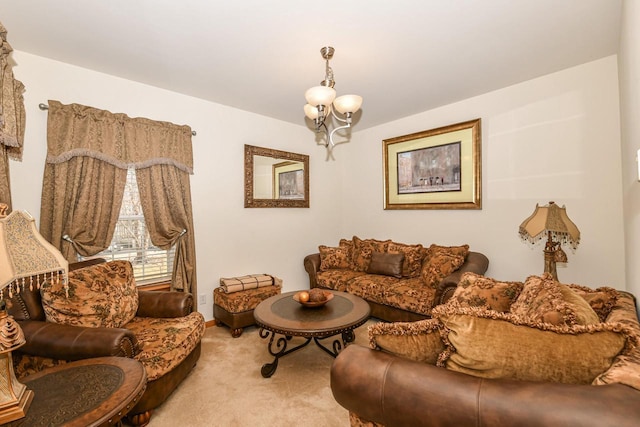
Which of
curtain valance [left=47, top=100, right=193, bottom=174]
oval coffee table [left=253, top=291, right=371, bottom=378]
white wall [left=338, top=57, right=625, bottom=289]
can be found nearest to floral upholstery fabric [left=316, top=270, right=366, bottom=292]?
oval coffee table [left=253, top=291, right=371, bottom=378]

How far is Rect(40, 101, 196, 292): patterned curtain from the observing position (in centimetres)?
261

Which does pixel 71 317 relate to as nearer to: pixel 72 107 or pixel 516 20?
pixel 72 107

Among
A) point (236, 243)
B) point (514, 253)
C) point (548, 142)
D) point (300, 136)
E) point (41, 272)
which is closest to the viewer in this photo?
point (41, 272)

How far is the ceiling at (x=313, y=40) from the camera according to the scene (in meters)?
1.98

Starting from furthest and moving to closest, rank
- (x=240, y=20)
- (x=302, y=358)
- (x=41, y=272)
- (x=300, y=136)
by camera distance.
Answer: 1. (x=300, y=136)
2. (x=302, y=358)
3. (x=240, y=20)
4. (x=41, y=272)

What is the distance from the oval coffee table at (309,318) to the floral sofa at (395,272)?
72 centimetres

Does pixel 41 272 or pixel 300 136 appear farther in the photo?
pixel 300 136

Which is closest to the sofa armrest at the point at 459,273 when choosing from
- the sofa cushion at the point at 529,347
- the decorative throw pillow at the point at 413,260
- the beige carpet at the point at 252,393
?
the decorative throw pillow at the point at 413,260

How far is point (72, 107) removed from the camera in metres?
2.67

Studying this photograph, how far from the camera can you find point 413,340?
1.31 m

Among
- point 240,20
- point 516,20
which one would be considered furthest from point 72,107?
point 516,20

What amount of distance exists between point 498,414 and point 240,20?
258cm

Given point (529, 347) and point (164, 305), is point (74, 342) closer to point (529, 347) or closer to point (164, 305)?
point (164, 305)

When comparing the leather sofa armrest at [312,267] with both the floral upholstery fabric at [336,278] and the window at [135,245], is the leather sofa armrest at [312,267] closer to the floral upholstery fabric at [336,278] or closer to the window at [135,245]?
the floral upholstery fabric at [336,278]
